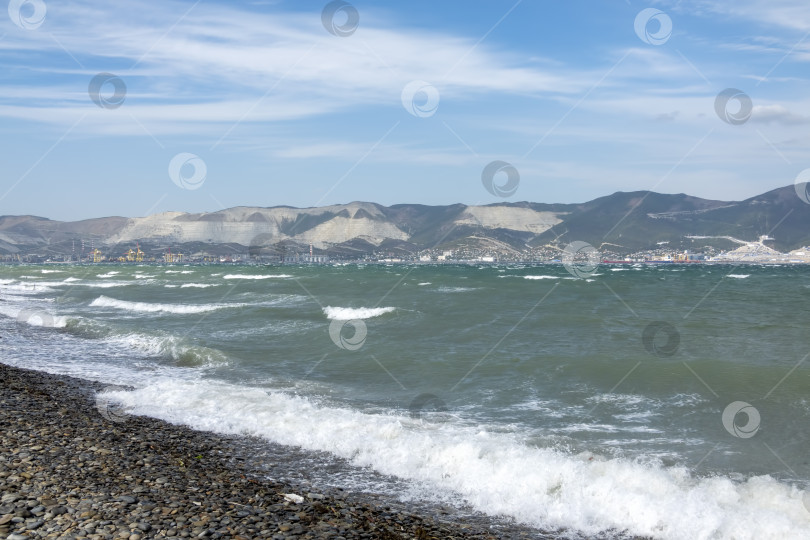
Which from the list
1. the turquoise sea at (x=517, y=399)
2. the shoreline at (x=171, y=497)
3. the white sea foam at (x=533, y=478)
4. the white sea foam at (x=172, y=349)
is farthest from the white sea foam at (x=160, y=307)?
the shoreline at (x=171, y=497)

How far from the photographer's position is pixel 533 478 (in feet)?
27.4

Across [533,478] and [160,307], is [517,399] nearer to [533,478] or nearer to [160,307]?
[533,478]

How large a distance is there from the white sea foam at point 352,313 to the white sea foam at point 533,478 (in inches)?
789

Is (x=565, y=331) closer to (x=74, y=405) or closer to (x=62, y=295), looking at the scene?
(x=74, y=405)

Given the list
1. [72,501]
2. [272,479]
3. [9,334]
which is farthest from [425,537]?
[9,334]

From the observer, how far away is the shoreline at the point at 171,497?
5.84 metres

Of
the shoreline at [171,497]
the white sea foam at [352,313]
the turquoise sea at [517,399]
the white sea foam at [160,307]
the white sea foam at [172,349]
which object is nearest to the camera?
the shoreline at [171,497]

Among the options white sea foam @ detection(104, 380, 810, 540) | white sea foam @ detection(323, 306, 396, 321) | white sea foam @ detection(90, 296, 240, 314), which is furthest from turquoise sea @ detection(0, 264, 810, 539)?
white sea foam @ detection(90, 296, 240, 314)

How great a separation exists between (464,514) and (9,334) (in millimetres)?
23412

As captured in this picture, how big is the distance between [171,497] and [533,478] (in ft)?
15.5

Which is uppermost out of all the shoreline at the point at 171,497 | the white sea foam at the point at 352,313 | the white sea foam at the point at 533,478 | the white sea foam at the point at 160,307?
the white sea foam at the point at 352,313

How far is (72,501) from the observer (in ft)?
20.5

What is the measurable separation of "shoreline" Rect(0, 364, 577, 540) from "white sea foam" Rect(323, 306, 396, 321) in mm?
22008

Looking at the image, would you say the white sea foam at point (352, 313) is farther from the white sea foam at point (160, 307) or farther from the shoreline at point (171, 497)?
the shoreline at point (171, 497)
